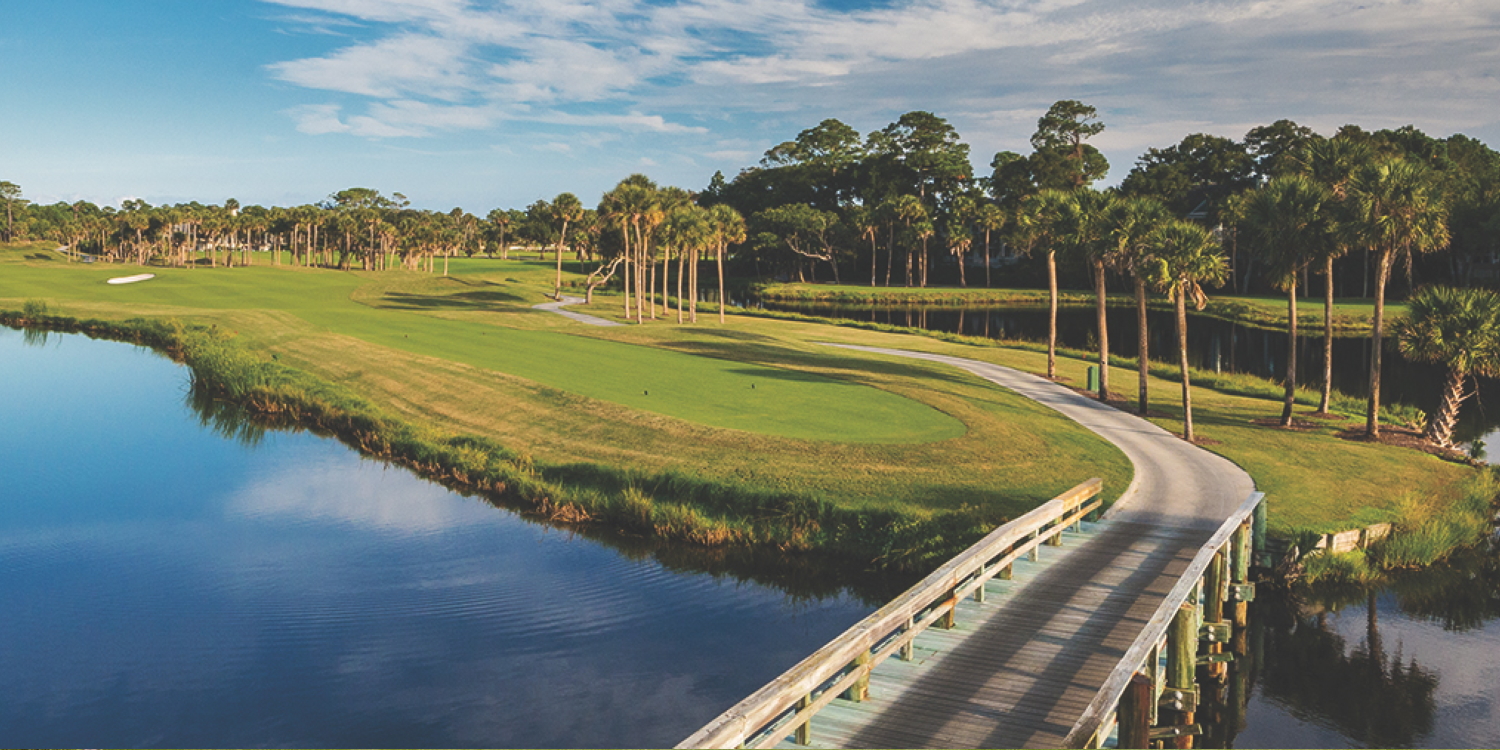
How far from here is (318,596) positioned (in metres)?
23.3

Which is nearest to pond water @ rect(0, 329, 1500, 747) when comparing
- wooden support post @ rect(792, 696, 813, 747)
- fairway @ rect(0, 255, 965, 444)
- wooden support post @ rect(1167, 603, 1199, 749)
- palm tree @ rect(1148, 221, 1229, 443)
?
wooden support post @ rect(1167, 603, 1199, 749)

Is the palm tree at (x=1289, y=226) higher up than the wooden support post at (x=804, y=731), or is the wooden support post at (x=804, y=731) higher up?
the palm tree at (x=1289, y=226)

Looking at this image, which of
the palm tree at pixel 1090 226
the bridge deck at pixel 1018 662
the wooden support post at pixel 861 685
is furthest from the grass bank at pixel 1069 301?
the wooden support post at pixel 861 685

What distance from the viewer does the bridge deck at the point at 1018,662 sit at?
13.1 meters

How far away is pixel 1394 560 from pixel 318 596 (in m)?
27.2

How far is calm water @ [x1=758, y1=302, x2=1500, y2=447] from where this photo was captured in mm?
55469

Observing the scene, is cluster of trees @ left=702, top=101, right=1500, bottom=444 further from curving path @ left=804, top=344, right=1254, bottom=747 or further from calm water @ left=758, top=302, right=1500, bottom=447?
curving path @ left=804, top=344, right=1254, bottom=747

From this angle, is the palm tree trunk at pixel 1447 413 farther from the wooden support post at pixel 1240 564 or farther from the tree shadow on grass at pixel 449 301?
the tree shadow on grass at pixel 449 301

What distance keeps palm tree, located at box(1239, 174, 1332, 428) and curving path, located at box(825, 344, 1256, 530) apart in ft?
22.5

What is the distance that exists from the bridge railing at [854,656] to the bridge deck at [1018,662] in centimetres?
35

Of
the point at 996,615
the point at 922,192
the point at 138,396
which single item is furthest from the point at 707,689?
the point at 922,192

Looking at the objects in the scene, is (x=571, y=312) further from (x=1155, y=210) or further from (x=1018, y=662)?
(x=1018, y=662)

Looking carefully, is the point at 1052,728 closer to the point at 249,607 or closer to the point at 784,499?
the point at 784,499

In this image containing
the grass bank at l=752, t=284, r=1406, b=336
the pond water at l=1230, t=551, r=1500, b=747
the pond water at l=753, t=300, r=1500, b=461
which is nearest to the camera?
the pond water at l=1230, t=551, r=1500, b=747
